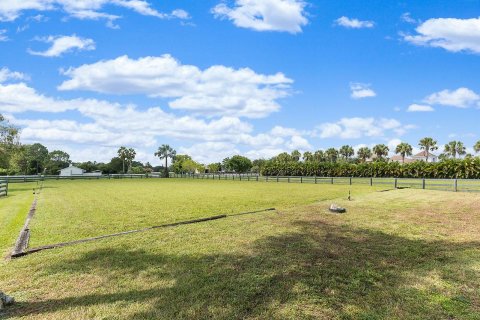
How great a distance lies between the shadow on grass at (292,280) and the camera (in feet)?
15.7

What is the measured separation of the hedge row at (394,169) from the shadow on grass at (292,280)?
53.2 metres

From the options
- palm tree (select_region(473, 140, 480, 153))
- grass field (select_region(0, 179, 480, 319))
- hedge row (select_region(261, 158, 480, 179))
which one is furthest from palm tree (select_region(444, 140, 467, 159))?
grass field (select_region(0, 179, 480, 319))

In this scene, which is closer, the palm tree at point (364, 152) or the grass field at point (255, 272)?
the grass field at point (255, 272)

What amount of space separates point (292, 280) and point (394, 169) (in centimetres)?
6320

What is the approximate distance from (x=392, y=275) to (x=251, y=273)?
2.70 m

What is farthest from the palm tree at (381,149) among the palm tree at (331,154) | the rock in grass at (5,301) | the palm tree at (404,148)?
the rock in grass at (5,301)

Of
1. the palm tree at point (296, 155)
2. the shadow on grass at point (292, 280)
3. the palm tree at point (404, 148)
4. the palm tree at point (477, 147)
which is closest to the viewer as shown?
the shadow on grass at point (292, 280)

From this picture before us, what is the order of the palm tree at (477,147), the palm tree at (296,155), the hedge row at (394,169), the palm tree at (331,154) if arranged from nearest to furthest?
1. the hedge row at (394,169)
2. the palm tree at (477,147)
3. the palm tree at (331,154)
4. the palm tree at (296,155)

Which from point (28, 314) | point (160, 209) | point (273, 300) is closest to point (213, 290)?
point (273, 300)

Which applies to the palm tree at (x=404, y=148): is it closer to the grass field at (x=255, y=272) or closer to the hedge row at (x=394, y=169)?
the hedge row at (x=394, y=169)

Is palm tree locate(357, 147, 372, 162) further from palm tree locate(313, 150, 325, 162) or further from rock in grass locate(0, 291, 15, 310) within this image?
rock in grass locate(0, 291, 15, 310)

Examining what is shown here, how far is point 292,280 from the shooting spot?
5871mm

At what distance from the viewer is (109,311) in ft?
15.7

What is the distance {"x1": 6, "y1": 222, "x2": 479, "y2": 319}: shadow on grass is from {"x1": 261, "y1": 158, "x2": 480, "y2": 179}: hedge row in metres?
53.2
